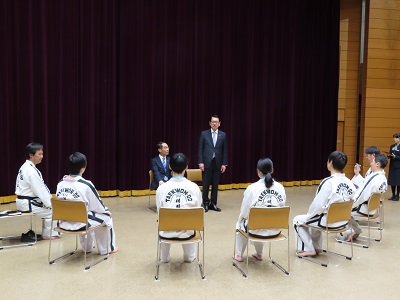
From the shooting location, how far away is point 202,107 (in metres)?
8.97

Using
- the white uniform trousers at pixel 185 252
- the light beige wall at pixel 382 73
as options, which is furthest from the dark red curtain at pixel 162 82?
the white uniform trousers at pixel 185 252

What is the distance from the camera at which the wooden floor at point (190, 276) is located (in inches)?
145

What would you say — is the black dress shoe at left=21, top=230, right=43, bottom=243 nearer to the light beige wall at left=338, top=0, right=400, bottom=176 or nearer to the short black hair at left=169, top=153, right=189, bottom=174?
the short black hair at left=169, top=153, right=189, bottom=174

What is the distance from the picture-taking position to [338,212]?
4.25m

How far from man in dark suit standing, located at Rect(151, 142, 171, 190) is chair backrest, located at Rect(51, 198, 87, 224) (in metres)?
2.70

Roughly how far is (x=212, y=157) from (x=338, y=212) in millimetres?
3066

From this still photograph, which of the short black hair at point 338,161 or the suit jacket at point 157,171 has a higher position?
the short black hair at point 338,161

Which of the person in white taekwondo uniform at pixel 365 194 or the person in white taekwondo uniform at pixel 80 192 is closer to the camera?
the person in white taekwondo uniform at pixel 80 192

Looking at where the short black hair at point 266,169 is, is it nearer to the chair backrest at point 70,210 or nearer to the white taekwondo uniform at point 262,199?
the white taekwondo uniform at point 262,199

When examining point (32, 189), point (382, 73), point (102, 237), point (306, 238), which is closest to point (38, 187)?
point (32, 189)

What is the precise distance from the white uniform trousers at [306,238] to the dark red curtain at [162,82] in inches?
172

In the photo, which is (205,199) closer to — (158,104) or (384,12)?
(158,104)

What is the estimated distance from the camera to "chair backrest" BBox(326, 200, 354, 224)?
4176 mm

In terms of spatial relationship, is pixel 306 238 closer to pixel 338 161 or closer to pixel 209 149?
pixel 338 161
